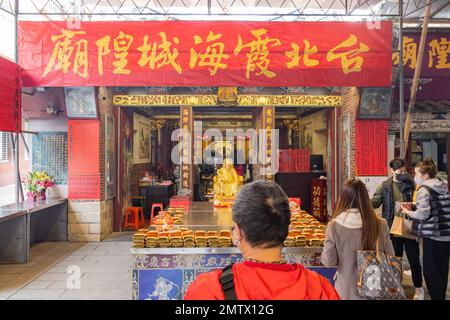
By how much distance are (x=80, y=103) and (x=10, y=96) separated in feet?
4.93

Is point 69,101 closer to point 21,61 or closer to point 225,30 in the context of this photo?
point 21,61

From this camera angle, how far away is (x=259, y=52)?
232 inches

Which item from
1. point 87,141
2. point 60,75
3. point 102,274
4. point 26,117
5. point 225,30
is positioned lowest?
point 102,274

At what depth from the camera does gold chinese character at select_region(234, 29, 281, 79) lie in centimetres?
588

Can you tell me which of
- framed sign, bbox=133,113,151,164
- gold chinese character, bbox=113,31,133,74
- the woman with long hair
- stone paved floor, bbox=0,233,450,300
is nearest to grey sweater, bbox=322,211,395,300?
the woman with long hair

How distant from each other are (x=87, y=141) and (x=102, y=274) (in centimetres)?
288

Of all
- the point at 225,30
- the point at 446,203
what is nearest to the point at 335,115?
the point at 225,30

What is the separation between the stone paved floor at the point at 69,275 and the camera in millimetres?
4480

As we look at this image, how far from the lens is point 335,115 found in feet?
27.3

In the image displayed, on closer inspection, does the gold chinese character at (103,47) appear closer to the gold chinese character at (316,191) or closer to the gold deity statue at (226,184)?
the gold deity statue at (226,184)

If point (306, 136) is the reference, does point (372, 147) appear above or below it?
below

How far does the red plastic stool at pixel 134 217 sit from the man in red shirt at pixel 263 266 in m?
7.42

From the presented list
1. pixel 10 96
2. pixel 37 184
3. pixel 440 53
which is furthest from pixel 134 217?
pixel 440 53

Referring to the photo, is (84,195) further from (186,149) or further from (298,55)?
(298,55)
